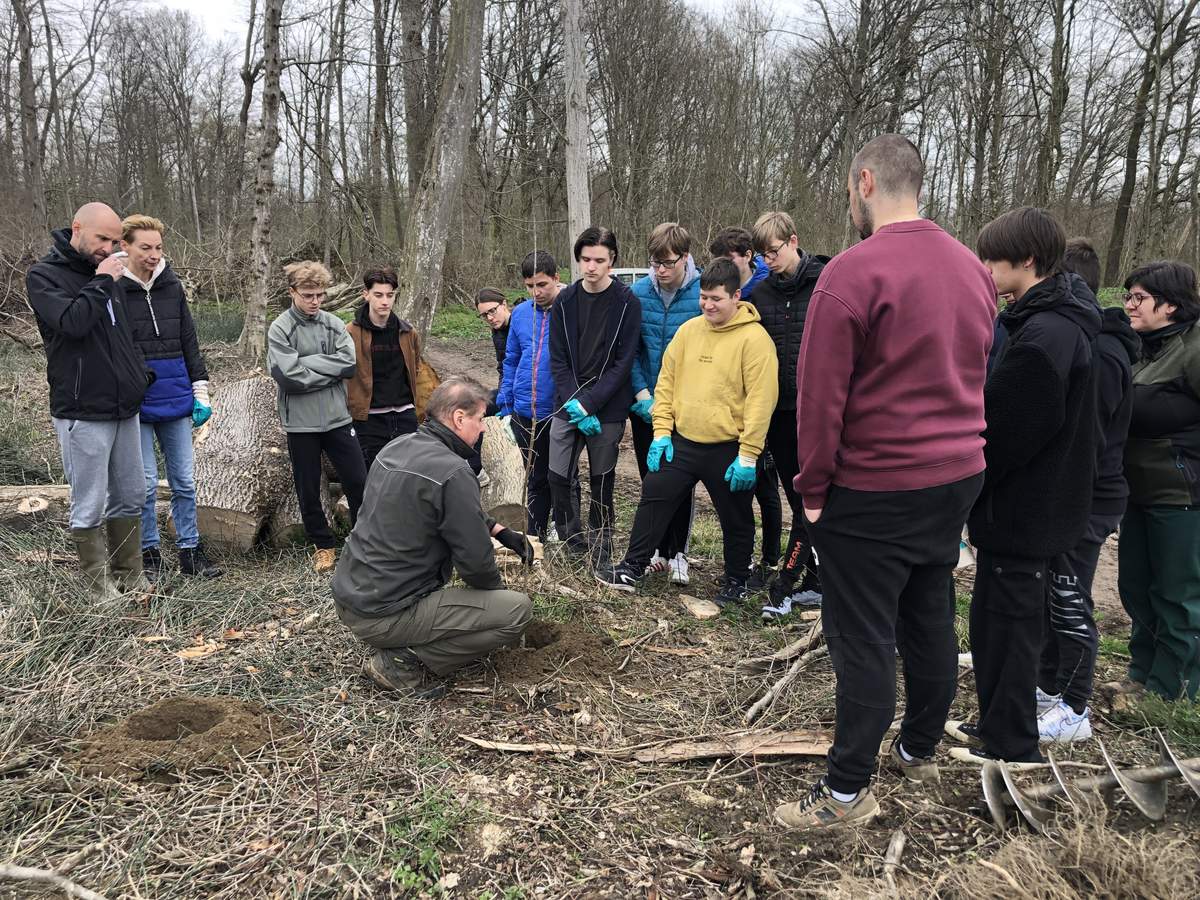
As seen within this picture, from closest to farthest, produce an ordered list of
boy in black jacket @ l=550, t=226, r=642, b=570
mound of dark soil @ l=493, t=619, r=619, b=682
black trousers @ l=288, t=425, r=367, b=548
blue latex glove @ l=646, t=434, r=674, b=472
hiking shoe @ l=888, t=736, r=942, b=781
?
1. hiking shoe @ l=888, t=736, r=942, b=781
2. mound of dark soil @ l=493, t=619, r=619, b=682
3. blue latex glove @ l=646, t=434, r=674, b=472
4. boy in black jacket @ l=550, t=226, r=642, b=570
5. black trousers @ l=288, t=425, r=367, b=548

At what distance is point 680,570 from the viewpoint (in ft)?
14.8

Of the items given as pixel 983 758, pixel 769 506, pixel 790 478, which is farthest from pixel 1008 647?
pixel 769 506

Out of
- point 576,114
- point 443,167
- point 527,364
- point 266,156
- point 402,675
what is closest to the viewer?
point 402,675

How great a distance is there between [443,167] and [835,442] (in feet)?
19.4

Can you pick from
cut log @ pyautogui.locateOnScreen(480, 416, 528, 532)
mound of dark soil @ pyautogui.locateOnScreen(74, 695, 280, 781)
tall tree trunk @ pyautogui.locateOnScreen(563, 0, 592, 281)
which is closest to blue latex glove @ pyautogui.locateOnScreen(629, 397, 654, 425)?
cut log @ pyautogui.locateOnScreen(480, 416, 528, 532)

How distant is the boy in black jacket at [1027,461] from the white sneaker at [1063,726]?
0.36 metres

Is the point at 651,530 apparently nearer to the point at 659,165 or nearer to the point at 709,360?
the point at 709,360

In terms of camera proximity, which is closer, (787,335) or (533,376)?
(787,335)

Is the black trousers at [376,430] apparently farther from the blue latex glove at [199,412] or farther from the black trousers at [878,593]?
the black trousers at [878,593]

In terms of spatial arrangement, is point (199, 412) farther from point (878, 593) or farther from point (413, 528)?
point (878, 593)

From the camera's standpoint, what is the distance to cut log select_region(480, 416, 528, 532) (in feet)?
17.4

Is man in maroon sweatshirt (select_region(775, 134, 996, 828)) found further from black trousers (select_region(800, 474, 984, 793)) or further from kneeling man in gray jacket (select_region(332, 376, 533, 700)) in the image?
kneeling man in gray jacket (select_region(332, 376, 533, 700))

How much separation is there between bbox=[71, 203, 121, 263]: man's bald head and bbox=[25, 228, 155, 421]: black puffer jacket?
48 mm

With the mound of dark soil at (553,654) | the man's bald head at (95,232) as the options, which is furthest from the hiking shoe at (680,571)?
the man's bald head at (95,232)
